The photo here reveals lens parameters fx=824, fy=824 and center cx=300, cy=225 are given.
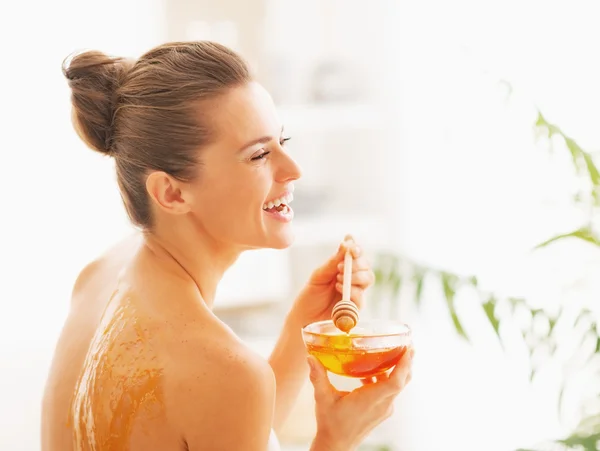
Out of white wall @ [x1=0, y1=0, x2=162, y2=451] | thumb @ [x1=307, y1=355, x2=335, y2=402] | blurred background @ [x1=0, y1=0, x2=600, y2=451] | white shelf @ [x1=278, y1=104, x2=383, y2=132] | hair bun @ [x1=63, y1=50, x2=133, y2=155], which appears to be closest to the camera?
thumb @ [x1=307, y1=355, x2=335, y2=402]

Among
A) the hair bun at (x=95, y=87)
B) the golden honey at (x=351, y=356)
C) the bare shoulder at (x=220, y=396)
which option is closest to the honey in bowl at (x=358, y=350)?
the golden honey at (x=351, y=356)

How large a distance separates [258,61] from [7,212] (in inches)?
46.6

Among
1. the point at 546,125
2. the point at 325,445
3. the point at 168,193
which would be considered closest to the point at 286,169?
the point at 168,193

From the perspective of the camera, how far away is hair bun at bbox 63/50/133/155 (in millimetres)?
1272

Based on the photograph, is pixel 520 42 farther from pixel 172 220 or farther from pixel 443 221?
pixel 172 220

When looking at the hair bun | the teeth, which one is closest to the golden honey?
the teeth

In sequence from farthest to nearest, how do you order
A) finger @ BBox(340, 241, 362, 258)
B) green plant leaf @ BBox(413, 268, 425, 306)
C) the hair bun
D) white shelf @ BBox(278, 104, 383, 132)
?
1. white shelf @ BBox(278, 104, 383, 132)
2. green plant leaf @ BBox(413, 268, 425, 306)
3. finger @ BBox(340, 241, 362, 258)
4. the hair bun

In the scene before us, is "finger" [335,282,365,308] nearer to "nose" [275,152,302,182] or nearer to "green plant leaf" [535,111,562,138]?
"nose" [275,152,302,182]

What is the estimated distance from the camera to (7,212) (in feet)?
10.1

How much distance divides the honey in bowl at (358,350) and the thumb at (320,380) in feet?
0.04

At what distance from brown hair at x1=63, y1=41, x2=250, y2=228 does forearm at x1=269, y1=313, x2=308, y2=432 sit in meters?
0.37

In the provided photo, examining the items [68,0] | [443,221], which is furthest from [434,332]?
[68,0]

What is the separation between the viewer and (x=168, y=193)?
3.96 feet

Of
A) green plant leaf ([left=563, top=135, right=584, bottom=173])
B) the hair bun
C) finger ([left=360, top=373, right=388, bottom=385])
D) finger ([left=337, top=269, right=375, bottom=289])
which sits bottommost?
finger ([left=360, top=373, right=388, bottom=385])
